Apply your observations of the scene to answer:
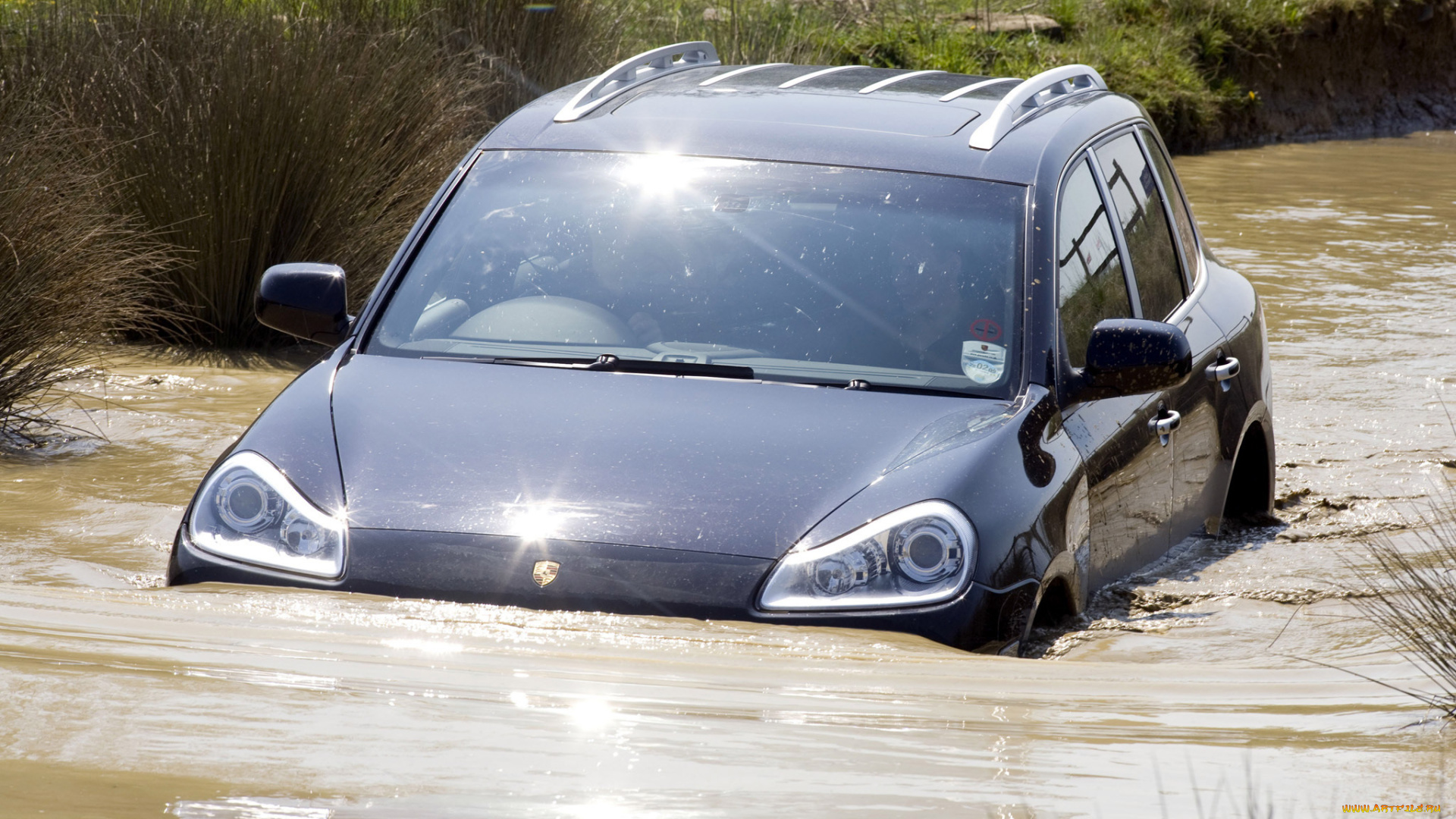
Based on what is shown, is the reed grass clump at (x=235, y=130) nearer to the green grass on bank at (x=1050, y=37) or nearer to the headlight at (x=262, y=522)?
the headlight at (x=262, y=522)

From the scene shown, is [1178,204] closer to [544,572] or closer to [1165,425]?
[1165,425]

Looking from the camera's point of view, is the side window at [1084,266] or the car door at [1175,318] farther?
the car door at [1175,318]

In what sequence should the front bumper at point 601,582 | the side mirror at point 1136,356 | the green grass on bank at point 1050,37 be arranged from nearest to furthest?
the front bumper at point 601,582 < the side mirror at point 1136,356 < the green grass on bank at point 1050,37

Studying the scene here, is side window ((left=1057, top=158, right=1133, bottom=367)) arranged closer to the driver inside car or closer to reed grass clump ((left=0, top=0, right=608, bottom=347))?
the driver inside car

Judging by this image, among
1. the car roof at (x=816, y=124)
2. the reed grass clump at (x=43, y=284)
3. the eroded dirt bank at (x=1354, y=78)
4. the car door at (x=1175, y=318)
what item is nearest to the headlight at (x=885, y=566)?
the car roof at (x=816, y=124)

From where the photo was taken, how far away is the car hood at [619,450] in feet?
11.0

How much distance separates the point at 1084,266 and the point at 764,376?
3.29 feet

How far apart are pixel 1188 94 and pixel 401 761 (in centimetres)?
1782

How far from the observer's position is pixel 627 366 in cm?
404

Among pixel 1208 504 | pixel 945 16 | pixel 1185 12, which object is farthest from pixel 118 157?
pixel 1185 12

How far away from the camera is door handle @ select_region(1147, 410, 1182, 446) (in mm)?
4523

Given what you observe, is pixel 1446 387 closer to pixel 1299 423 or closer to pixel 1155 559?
pixel 1299 423

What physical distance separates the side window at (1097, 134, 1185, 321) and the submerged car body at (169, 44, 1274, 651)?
0.06ft

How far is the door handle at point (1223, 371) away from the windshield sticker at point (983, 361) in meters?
1.19
